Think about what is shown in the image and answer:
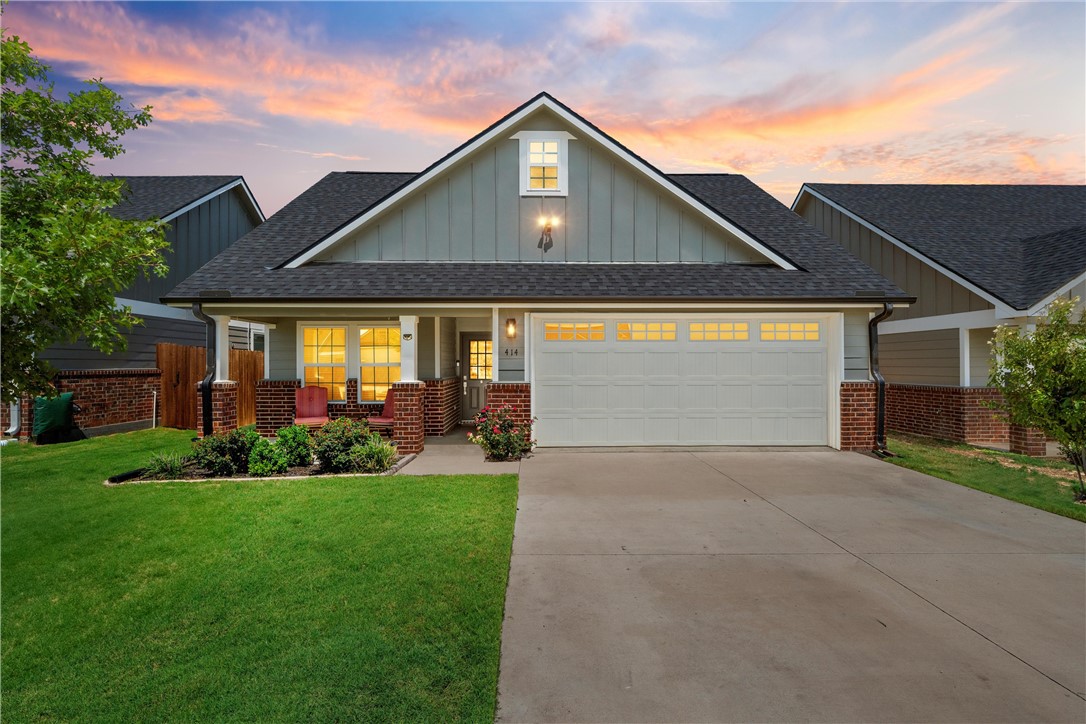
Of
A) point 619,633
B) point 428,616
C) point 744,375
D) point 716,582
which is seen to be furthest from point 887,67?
point 428,616

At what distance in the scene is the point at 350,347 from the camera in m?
11.6

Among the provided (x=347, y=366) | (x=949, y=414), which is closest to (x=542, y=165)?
(x=347, y=366)

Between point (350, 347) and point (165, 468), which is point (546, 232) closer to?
point (350, 347)

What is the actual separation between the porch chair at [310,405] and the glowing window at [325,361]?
362mm

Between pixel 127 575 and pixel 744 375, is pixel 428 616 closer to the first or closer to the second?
pixel 127 575

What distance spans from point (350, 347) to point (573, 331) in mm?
5379

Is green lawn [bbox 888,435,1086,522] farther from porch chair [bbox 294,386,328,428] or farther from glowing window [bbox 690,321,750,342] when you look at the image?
porch chair [bbox 294,386,328,428]

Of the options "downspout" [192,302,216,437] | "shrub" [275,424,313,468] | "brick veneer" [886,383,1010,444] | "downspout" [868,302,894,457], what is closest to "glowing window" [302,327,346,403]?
"downspout" [192,302,216,437]

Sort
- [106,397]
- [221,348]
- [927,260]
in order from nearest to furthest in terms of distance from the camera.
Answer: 1. [221,348]
2. [106,397]
3. [927,260]

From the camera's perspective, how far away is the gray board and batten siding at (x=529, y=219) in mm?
10641

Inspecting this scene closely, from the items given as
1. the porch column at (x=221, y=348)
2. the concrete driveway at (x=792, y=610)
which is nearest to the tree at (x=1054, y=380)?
the concrete driveway at (x=792, y=610)

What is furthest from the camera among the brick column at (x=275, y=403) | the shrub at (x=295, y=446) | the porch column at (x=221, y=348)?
the brick column at (x=275, y=403)

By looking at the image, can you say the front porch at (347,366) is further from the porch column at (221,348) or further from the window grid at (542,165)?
the window grid at (542,165)

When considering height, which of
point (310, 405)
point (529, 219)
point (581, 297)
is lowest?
point (310, 405)
